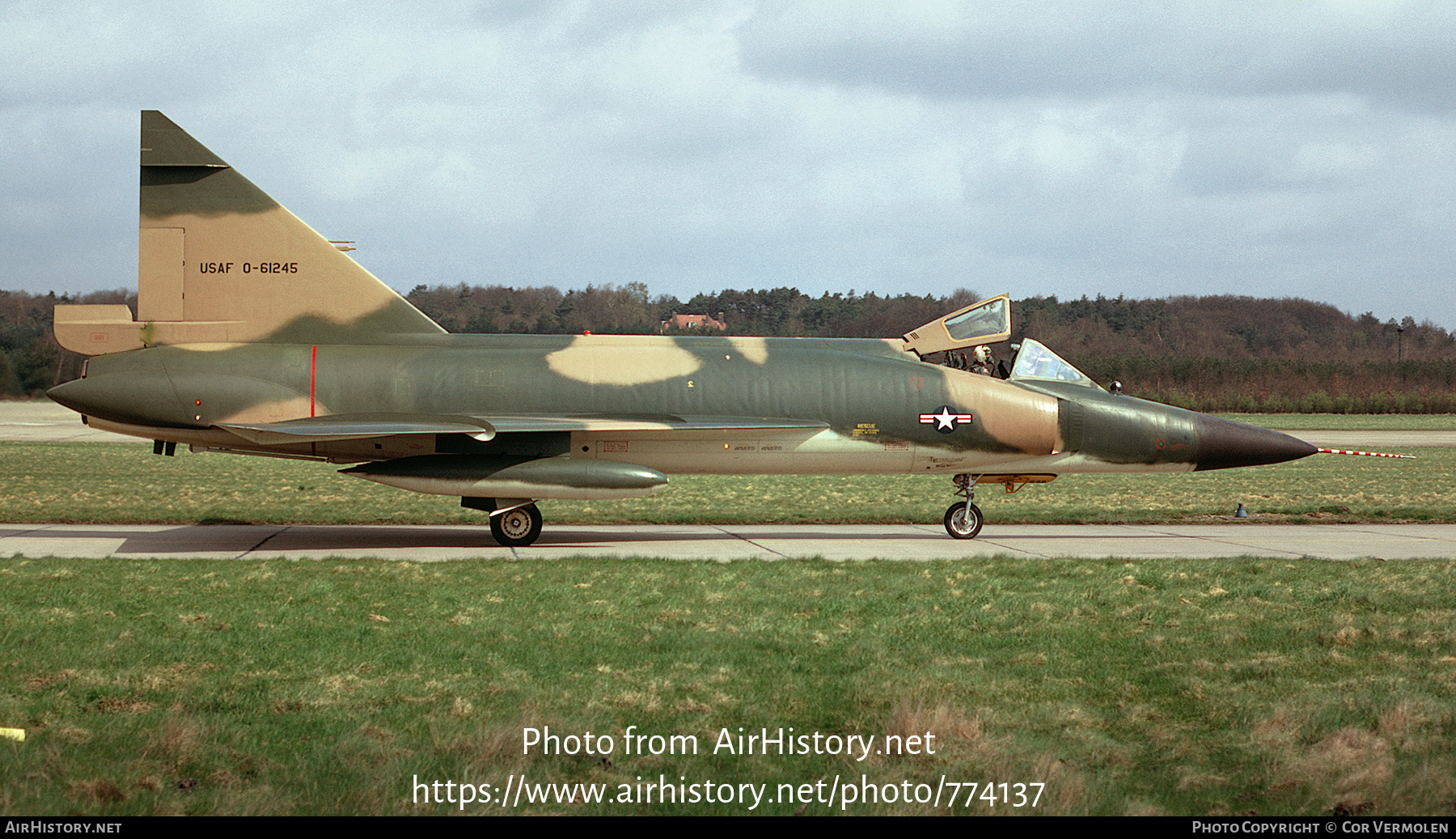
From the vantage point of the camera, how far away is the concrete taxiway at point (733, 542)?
13312 millimetres

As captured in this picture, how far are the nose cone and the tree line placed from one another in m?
11.9

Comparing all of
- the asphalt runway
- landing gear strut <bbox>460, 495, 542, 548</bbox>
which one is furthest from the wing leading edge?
the asphalt runway

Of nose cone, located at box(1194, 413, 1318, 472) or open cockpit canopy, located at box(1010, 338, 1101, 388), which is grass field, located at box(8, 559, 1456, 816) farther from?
open cockpit canopy, located at box(1010, 338, 1101, 388)

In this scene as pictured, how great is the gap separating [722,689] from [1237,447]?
11225mm

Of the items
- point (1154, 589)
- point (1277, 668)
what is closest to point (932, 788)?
point (1277, 668)

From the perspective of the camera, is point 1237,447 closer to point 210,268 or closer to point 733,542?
point 733,542

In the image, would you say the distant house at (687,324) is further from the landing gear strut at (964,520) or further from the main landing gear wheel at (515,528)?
the main landing gear wheel at (515,528)

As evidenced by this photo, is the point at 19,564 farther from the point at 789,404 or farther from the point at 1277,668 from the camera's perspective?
the point at 1277,668

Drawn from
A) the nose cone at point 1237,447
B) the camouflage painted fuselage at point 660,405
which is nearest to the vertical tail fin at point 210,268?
the camouflage painted fuselage at point 660,405

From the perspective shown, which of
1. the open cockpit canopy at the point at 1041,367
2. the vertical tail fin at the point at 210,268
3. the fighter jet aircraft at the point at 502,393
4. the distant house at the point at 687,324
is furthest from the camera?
the distant house at the point at 687,324

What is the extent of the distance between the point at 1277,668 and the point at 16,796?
7083 millimetres

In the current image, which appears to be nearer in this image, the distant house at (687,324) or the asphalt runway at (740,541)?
the asphalt runway at (740,541)

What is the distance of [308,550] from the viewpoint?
13594mm

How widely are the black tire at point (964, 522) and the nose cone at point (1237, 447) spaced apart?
3074 millimetres
